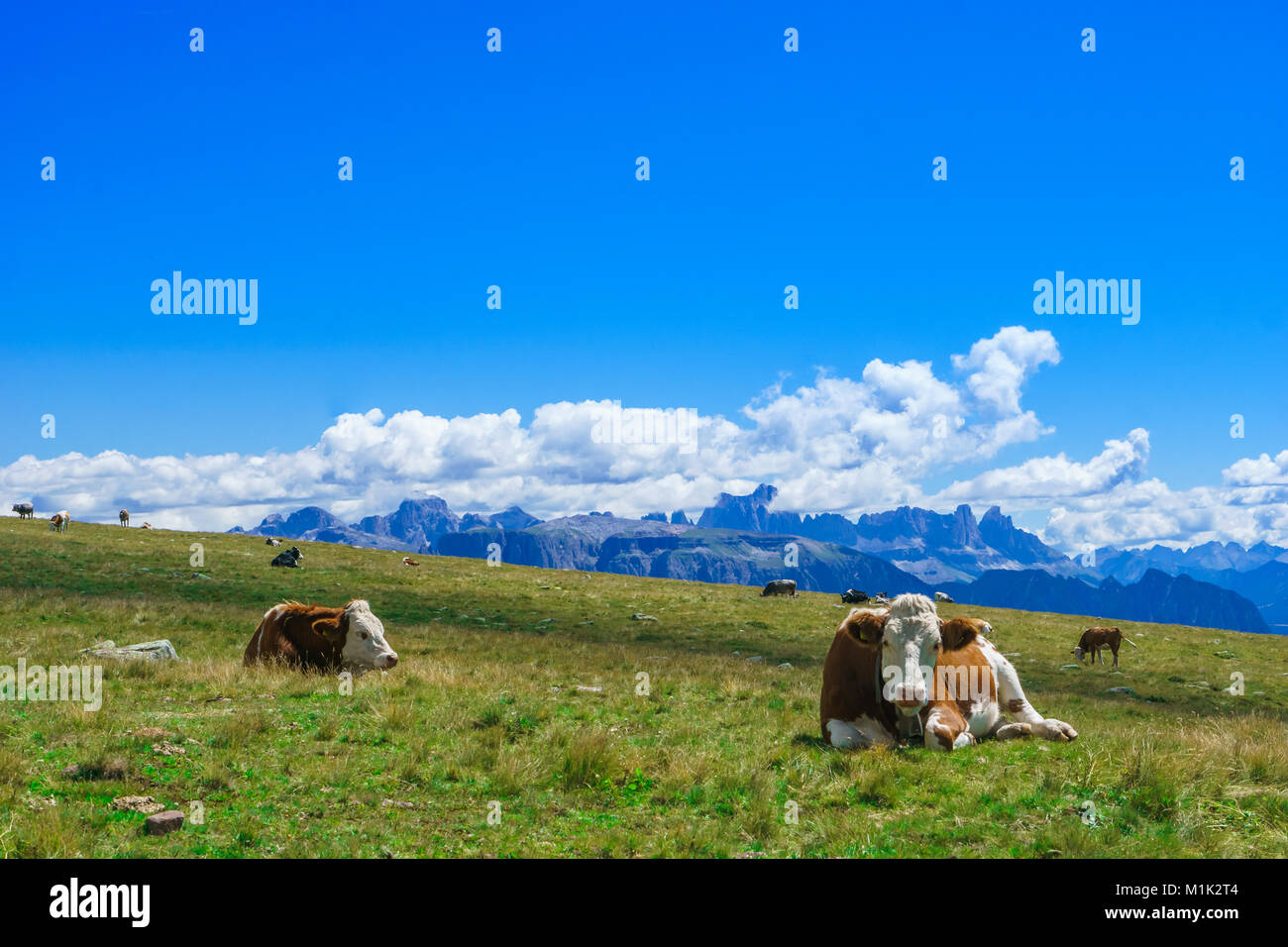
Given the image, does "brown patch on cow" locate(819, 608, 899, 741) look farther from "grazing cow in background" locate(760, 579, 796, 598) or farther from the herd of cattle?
"grazing cow in background" locate(760, 579, 796, 598)

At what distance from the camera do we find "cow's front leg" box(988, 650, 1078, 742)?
11383 millimetres

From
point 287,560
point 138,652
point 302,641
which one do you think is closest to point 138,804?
point 302,641

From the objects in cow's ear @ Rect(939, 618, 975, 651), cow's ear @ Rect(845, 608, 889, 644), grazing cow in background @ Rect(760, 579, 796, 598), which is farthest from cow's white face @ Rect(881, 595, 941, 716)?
grazing cow in background @ Rect(760, 579, 796, 598)

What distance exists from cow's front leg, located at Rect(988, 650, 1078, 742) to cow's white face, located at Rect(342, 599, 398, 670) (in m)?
11.9

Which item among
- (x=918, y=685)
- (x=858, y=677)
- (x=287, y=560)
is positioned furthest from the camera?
(x=287, y=560)

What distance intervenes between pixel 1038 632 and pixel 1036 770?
41.4 meters

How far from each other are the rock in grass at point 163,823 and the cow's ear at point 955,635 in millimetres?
9413

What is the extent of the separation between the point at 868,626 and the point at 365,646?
11.0 metres

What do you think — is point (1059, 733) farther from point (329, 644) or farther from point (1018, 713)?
point (329, 644)

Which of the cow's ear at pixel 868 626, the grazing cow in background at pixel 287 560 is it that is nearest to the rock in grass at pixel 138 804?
the cow's ear at pixel 868 626

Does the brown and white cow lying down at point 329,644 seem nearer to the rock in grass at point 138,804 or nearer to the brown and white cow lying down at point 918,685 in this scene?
the rock in grass at point 138,804

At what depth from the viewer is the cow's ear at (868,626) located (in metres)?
11.2

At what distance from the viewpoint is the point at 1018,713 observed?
468 inches
